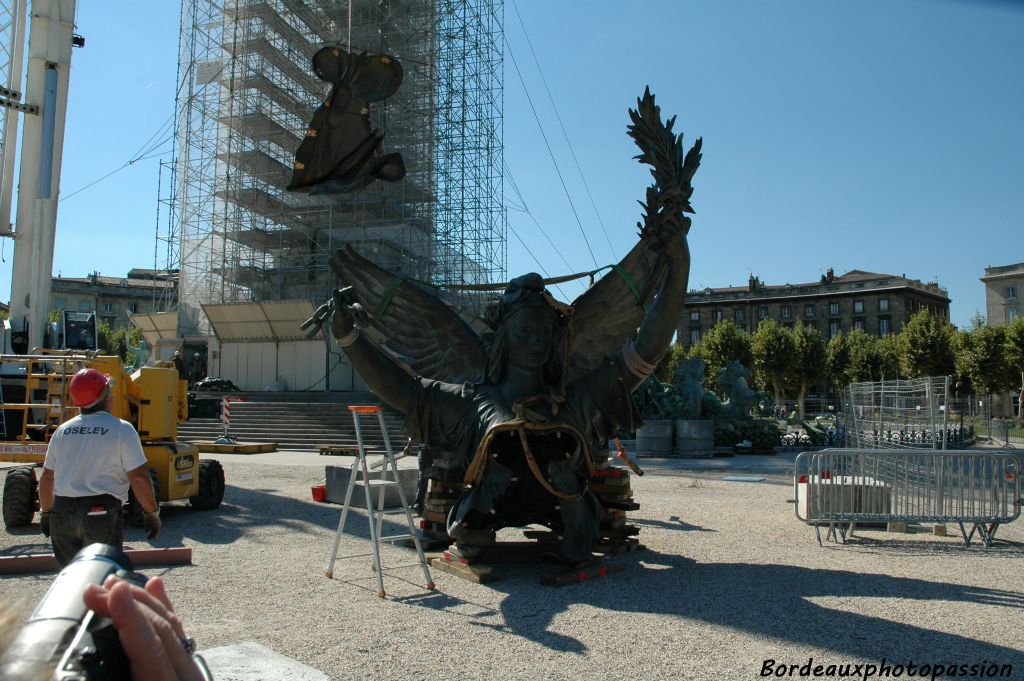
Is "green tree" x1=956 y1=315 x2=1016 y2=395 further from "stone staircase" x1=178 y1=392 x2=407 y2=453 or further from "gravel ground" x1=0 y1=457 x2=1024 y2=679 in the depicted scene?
"gravel ground" x1=0 y1=457 x2=1024 y2=679

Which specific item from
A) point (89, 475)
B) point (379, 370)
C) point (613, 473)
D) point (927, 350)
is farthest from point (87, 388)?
point (927, 350)

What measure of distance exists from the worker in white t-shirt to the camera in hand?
9.26ft

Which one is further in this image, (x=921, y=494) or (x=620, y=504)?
(x=921, y=494)

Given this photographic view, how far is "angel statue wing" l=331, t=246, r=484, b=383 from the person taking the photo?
7469mm

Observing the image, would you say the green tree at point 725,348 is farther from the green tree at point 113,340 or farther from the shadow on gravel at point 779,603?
the shadow on gravel at point 779,603

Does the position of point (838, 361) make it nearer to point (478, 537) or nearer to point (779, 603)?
point (478, 537)

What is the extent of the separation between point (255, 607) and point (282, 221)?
3301cm

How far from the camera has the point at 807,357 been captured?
55312mm

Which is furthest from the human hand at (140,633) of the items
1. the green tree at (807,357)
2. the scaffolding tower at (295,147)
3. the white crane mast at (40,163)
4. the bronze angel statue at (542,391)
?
the green tree at (807,357)

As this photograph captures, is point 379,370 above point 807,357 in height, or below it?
below

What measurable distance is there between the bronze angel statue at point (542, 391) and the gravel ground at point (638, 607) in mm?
618

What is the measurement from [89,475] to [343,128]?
4.01 m

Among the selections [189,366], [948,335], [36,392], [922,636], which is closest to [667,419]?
[36,392]

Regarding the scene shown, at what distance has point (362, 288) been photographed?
24.7 ft
